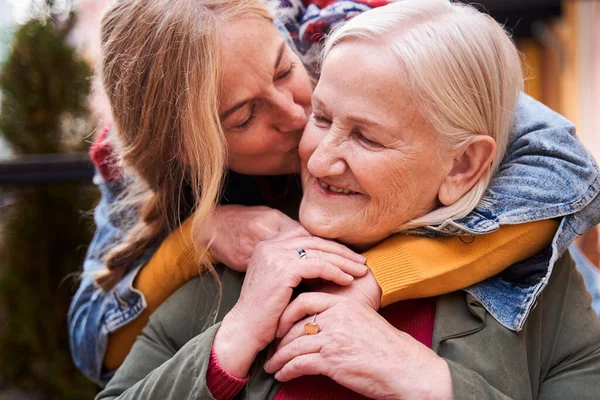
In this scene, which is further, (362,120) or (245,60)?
(245,60)

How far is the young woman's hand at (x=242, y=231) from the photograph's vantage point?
162 cm

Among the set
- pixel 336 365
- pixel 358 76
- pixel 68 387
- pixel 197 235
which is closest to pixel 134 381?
pixel 197 235

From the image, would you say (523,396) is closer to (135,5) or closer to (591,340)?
(591,340)

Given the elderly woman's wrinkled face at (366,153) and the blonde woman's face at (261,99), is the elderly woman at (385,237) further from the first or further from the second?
the blonde woman's face at (261,99)

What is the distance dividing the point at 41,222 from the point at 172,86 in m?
1.72

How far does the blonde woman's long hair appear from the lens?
1573mm

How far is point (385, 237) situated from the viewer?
61.6 inches

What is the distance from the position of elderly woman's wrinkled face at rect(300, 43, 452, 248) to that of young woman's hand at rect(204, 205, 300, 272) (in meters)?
0.11

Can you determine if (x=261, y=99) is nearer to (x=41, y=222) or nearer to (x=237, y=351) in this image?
(x=237, y=351)

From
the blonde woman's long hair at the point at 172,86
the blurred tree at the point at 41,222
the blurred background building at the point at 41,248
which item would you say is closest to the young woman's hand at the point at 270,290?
the blonde woman's long hair at the point at 172,86

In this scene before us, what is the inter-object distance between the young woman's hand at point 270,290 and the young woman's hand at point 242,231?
128 mm

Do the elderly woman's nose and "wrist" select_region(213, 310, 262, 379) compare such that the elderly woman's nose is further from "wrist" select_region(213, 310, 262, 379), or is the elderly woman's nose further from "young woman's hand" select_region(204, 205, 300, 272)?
"wrist" select_region(213, 310, 262, 379)

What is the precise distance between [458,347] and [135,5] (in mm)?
1062

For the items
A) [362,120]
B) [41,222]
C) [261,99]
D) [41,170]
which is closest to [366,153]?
[362,120]
